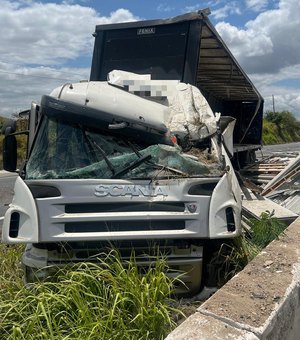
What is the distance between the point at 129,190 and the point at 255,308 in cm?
158

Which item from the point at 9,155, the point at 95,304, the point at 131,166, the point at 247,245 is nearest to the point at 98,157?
the point at 131,166

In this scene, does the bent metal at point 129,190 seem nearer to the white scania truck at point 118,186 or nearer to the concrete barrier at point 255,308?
the white scania truck at point 118,186

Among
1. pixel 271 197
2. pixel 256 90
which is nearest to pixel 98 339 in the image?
pixel 271 197

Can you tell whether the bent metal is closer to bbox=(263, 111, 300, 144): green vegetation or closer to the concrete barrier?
the concrete barrier

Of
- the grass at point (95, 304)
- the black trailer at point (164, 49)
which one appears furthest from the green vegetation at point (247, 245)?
the black trailer at point (164, 49)

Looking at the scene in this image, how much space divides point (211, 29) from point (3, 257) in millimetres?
4779

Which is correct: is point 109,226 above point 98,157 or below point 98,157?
below

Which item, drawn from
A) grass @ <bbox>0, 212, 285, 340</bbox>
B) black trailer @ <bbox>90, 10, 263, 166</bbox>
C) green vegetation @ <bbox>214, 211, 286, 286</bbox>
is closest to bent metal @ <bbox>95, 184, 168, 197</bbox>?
grass @ <bbox>0, 212, 285, 340</bbox>

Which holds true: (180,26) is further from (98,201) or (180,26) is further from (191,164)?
(98,201)

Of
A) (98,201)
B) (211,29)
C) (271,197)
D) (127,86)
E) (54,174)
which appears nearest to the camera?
(98,201)

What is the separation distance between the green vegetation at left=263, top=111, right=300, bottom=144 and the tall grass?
50354 millimetres

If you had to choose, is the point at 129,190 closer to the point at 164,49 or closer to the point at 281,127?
the point at 164,49

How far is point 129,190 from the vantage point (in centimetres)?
400

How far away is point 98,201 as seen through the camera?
3955 mm
